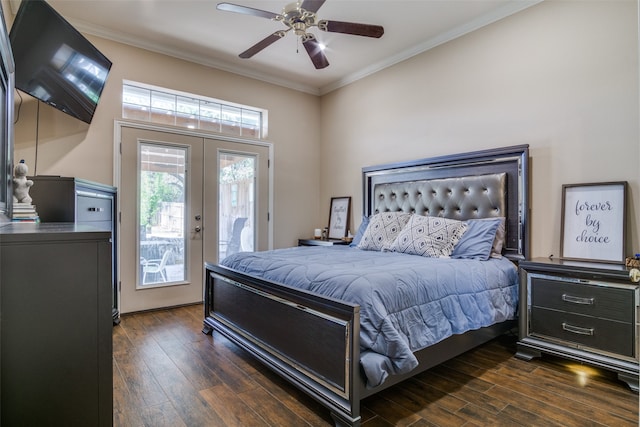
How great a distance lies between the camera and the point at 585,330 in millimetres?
2330

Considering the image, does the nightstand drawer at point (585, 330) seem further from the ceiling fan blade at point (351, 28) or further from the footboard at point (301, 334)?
the ceiling fan blade at point (351, 28)

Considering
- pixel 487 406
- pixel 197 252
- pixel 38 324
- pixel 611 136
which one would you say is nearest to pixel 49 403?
pixel 38 324

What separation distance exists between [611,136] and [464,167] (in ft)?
3.77

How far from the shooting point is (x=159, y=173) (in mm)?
3961

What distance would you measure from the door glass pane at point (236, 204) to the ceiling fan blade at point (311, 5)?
2.40 meters

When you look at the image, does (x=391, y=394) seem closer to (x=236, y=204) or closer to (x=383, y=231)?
(x=383, y=231)

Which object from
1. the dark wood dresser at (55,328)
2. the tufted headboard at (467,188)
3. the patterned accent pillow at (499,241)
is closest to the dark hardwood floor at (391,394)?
the patterned accent pillow at (499,241)

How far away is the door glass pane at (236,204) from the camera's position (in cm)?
442

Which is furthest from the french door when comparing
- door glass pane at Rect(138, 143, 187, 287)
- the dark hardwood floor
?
the dark hardwood floor

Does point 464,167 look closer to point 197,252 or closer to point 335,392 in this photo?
point 335,392

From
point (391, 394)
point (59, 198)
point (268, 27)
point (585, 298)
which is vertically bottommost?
point (391, 394)

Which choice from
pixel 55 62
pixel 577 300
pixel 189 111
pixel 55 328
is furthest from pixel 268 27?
pixel 577 300

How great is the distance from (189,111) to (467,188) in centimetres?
336

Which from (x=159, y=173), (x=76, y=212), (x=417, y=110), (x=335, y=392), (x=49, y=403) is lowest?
(x=335, y=392)
